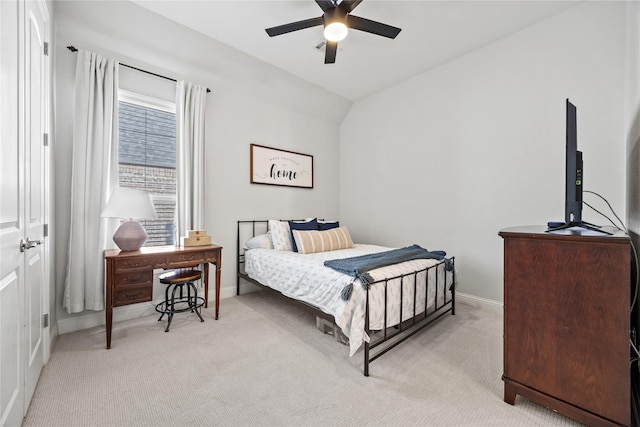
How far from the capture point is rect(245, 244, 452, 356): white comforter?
2.04 m

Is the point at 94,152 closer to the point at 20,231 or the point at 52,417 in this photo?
the point at 20,231

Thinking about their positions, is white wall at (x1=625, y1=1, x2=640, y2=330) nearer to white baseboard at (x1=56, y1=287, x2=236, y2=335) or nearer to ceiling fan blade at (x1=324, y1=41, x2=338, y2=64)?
ceiling fan blade at (x1=324, y1=41, x2=338, y2=64)

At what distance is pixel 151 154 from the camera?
125 inches

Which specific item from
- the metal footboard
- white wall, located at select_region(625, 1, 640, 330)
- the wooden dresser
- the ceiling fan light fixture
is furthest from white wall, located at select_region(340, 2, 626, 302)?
the ceiling fan light fixture

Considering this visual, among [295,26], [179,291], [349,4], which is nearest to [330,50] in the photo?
[295,26]

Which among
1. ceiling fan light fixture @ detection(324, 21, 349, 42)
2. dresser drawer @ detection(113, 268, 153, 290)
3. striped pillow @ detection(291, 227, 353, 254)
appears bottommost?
dresser drawer @ detection(113, 268, 153, 290)

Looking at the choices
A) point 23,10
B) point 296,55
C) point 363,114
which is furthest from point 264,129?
point 23,10

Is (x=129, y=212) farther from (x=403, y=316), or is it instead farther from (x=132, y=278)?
(x=403, y=316)

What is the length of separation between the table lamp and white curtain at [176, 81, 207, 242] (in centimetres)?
57

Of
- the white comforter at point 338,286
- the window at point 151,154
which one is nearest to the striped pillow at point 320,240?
the white comforter at point 338,286

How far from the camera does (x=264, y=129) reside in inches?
162

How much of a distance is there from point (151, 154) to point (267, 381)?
2768 millimetres

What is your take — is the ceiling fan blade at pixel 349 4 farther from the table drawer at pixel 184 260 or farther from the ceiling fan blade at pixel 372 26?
the table drawer at pixel 184 260

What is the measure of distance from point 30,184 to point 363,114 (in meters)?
4.29
